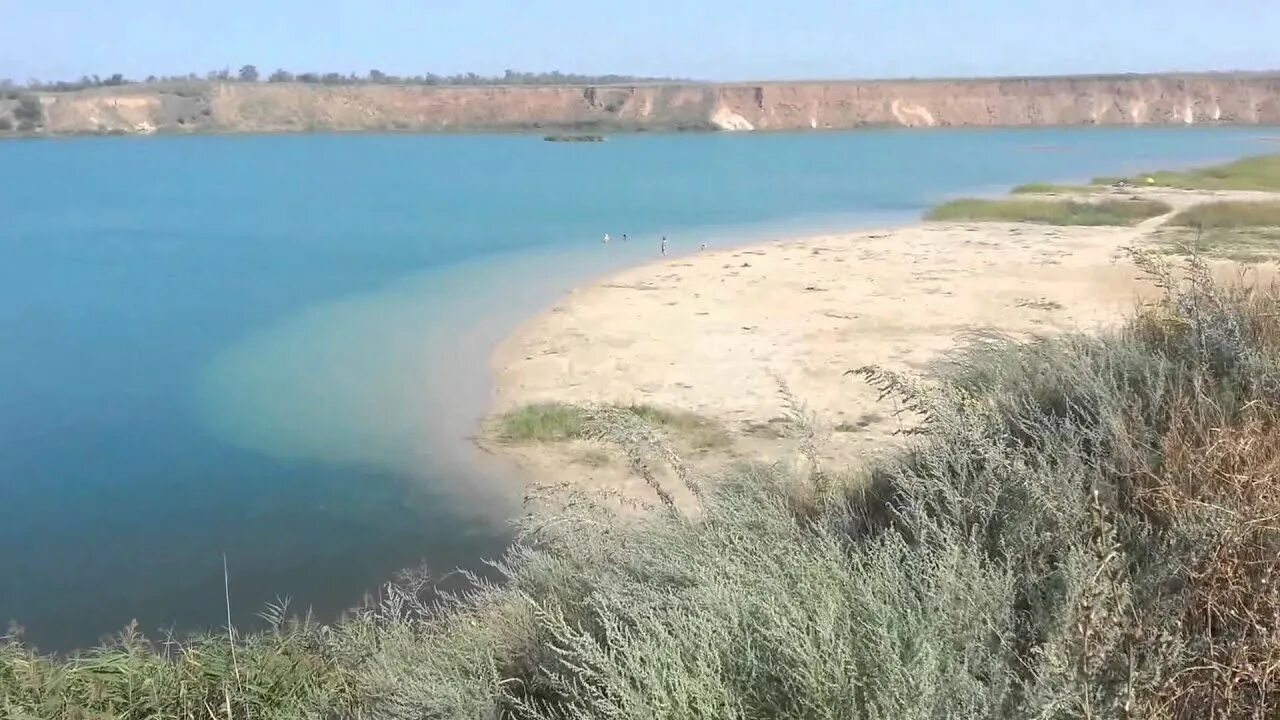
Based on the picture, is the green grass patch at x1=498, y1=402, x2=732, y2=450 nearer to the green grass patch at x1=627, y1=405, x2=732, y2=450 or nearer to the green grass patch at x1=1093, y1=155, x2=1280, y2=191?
the green grass patch at x1=627, y1=405, x2=732, y2=450

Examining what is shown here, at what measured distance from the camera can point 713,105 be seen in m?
84.9

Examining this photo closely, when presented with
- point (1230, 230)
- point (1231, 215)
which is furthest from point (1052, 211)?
point (1230, 230)

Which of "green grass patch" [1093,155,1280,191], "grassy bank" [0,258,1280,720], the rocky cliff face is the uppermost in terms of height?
the rocky cliff face

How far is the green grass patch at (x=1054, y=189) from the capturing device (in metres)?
27.7

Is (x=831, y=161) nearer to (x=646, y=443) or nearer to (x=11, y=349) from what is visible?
(x=11, y=349)

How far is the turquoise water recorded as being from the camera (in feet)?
22.9

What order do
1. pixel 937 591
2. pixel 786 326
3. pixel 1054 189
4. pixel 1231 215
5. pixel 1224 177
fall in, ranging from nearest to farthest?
pixel 937 591 → pixel 786 326 → pixel 1231 215 → pixel 1054 189 → pixel 1224 177

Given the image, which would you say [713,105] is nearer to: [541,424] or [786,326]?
[786,326]

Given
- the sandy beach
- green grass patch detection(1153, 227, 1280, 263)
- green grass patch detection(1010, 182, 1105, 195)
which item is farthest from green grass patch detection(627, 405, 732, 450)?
green grass patch detection(1010, 182, 1105, 195)

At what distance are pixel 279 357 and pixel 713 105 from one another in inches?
2978

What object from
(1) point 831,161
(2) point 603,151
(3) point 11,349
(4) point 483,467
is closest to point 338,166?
(2) point 603,151

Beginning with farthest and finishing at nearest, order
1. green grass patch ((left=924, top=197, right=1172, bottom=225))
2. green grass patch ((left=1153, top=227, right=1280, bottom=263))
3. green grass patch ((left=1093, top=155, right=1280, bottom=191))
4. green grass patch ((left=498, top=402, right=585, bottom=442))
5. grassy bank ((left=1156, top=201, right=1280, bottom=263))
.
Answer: green grass patch ((left=1093, top=155, right=1280, bottom=191)), green grass patch ((left=924, top=197, right=1172, bottom=225)), grassy bank ((left=1156, top=201, right=1280, bottom=263)), green grass patch ((left=1153, top=227, right=1280, bottom=263)), green grass patch ((left=498, top=402, right=585, bottom=442))

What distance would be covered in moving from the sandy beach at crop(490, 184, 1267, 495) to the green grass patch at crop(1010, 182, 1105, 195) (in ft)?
28.8

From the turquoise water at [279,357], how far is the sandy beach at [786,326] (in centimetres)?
81
